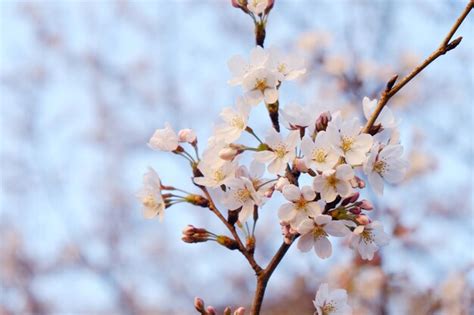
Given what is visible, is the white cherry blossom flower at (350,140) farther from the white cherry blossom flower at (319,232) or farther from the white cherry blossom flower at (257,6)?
the white cherry blossom flower at (257,6)

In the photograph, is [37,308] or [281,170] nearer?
[281,170]

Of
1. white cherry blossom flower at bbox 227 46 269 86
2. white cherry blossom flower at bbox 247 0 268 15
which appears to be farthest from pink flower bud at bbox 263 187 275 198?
white cherry blossom flower at bbox 247 0 268 15

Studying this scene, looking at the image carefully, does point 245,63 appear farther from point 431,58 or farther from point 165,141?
point 431,58

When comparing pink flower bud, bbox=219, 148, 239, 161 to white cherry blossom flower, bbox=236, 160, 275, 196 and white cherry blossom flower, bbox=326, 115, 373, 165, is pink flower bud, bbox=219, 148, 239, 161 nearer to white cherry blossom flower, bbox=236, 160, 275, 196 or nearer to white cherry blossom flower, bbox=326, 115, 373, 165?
white cherry blossom flower, bbox=236, 160, 275, 196

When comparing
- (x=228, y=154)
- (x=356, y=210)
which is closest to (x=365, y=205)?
(x=356, y=210)

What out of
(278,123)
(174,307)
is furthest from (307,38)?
(174,307)

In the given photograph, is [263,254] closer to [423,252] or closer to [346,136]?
[423,252]
